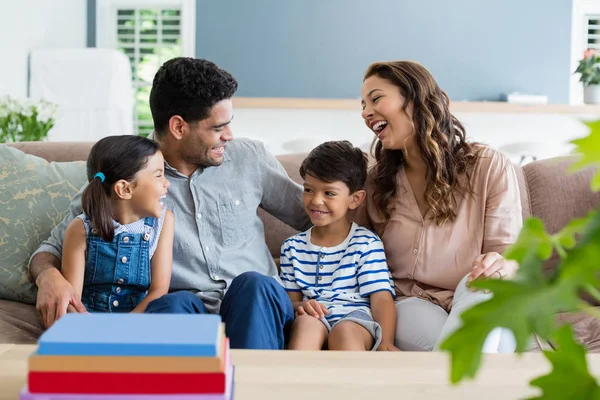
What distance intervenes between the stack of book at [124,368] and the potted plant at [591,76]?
18.7 ft

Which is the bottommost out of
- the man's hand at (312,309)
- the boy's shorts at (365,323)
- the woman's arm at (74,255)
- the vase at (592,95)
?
the boy's shorts at (365,323)

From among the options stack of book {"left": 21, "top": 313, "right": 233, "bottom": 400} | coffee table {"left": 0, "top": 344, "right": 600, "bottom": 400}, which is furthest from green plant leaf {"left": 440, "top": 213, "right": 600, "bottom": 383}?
coffee table {"left": 0, "top": 344, "right": 600, "bottom": 400}

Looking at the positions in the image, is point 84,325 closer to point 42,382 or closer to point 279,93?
point 42,382

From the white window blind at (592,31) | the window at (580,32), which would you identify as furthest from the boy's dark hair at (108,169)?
the white window blind at (592,31)

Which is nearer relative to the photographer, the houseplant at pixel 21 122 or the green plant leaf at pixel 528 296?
the green plant leaf at pixel 528 296

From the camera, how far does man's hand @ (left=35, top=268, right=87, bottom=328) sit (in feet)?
5.30

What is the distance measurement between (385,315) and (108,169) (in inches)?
31.1

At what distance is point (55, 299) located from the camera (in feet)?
5.33

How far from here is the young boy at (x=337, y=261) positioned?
1788 mm

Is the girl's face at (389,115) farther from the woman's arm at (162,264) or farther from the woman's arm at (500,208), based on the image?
the woman's arm at (162,264)

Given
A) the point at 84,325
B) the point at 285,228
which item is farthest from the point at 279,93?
the point at 84,325

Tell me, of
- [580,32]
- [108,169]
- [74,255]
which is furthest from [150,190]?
[580,32]

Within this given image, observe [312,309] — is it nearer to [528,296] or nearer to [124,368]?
[124,368]

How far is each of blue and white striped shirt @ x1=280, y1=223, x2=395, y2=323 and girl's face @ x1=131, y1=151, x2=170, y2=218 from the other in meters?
0.39
